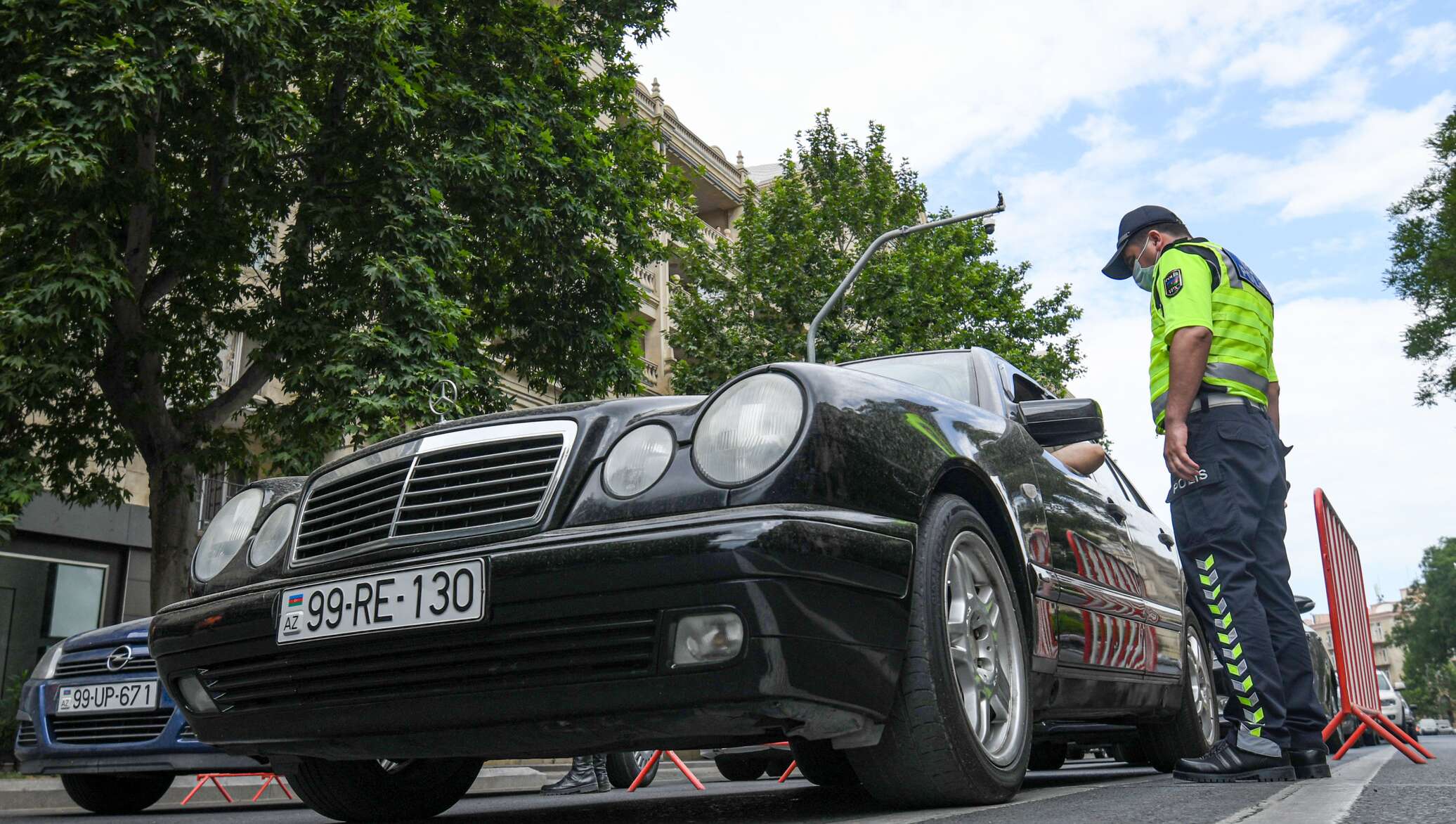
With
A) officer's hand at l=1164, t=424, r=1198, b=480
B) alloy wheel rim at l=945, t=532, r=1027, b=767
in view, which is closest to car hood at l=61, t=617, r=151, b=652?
alloy wheel rim at l=945, t=532, r=1027, b=767

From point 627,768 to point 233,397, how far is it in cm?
651

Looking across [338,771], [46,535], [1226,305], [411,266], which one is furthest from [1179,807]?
[46,535]

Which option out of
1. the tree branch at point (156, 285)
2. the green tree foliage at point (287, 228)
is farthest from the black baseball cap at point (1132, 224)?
the tree branch at point (156, 285)

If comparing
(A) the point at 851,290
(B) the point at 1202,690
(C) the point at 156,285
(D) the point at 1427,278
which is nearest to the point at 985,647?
(B) the point at 1202,690

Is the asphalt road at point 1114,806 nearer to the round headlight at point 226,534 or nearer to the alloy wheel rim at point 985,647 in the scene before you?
the alloy wheel rim at point 985,647

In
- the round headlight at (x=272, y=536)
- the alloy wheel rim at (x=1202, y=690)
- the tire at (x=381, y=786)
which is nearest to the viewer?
the round headlight at (x=272, y=536)

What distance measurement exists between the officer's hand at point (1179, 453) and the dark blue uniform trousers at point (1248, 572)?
0.10 feet

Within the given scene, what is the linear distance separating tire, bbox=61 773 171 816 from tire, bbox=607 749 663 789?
237 cm

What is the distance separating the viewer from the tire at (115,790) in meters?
5.69

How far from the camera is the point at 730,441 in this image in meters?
2.57

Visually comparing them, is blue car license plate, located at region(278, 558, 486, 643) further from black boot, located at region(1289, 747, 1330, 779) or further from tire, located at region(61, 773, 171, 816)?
tire, located at region(61, 773, 171, 816)

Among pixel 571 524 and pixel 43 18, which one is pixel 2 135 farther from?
pixel 571 524

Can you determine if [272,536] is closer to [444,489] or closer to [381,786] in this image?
[444,489]

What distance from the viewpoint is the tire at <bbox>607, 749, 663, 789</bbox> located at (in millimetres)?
7242
